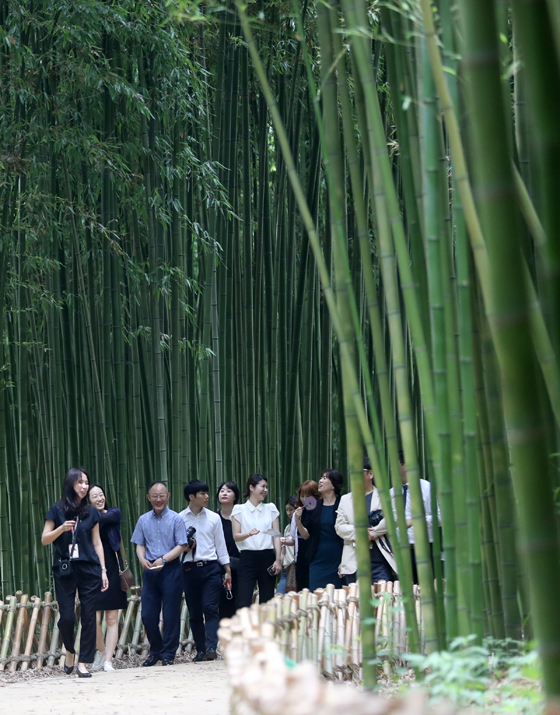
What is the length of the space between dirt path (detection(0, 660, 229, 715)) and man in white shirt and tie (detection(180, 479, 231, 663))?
299mm

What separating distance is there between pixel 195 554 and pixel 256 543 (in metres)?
0.36

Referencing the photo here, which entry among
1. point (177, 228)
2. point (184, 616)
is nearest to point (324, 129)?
point (177, 228)

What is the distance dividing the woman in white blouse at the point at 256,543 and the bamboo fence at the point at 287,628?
0.65 meters

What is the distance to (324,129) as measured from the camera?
2.56m

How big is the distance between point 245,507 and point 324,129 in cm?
352

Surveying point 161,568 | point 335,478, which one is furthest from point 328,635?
point 161,568

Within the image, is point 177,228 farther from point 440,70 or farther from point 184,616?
point 440,70

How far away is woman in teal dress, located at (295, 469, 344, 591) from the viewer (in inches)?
205

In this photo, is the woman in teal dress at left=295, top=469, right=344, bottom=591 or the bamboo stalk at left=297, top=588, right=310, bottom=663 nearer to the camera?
the bamboo stalk at left=297, top=588, right=310, bottom=663

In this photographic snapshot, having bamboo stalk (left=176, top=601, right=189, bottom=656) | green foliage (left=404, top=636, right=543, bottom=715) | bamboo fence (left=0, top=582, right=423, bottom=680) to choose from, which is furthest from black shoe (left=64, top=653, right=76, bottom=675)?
green foliage (left=404, top=636, right=543, bottom=715)

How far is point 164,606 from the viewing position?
5539 millimetres

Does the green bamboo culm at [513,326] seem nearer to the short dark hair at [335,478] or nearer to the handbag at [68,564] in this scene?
the short dark hair at [335,478]

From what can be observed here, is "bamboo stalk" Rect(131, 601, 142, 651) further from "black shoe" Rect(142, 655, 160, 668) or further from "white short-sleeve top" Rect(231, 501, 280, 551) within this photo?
"white short-sleeve top" Rect(231, 501, 280, 551)

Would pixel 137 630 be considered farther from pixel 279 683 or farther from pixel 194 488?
pixel 279 683
